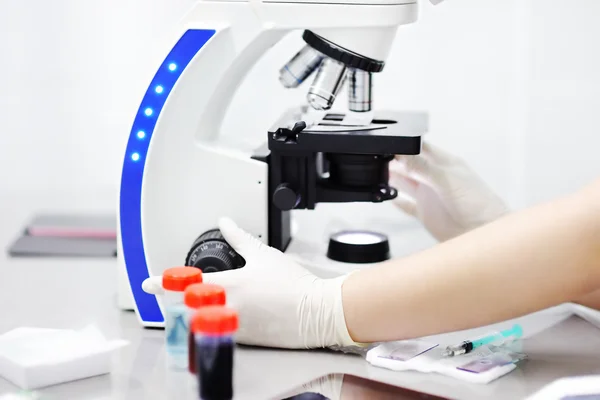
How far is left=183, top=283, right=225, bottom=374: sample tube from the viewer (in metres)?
0.92

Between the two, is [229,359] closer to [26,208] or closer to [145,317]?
[145,317]

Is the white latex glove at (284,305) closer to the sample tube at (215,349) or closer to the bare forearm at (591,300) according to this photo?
the sample tube at (215,349)

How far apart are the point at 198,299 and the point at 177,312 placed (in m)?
0.16

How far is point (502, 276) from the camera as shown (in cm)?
106

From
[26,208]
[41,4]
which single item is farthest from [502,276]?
[41,4]

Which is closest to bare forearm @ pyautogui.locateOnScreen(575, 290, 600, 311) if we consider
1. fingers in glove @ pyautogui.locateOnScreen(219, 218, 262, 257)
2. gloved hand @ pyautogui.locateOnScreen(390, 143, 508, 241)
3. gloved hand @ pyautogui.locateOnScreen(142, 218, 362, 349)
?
gloved hand @ pyautogui.locateOnScreen(390, 143, 508, 241)

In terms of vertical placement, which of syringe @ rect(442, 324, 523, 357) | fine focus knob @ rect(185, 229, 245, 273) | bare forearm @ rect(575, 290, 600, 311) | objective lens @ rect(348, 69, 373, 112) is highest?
objective lens @ rect(348, 69, 373, 112)

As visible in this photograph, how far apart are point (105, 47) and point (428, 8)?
0.77 m

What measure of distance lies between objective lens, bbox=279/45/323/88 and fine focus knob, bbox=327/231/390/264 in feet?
0.83

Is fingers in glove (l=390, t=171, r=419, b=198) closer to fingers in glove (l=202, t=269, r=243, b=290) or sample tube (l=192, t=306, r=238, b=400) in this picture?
fingers in glove (l=202, t=269, r=243, b=290)

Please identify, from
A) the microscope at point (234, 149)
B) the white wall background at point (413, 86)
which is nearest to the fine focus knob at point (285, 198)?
the microscope at point (234, 149)

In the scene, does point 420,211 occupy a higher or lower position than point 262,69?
lower

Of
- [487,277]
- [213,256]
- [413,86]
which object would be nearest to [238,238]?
[213,256]

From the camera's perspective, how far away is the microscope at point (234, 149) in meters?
1.22
